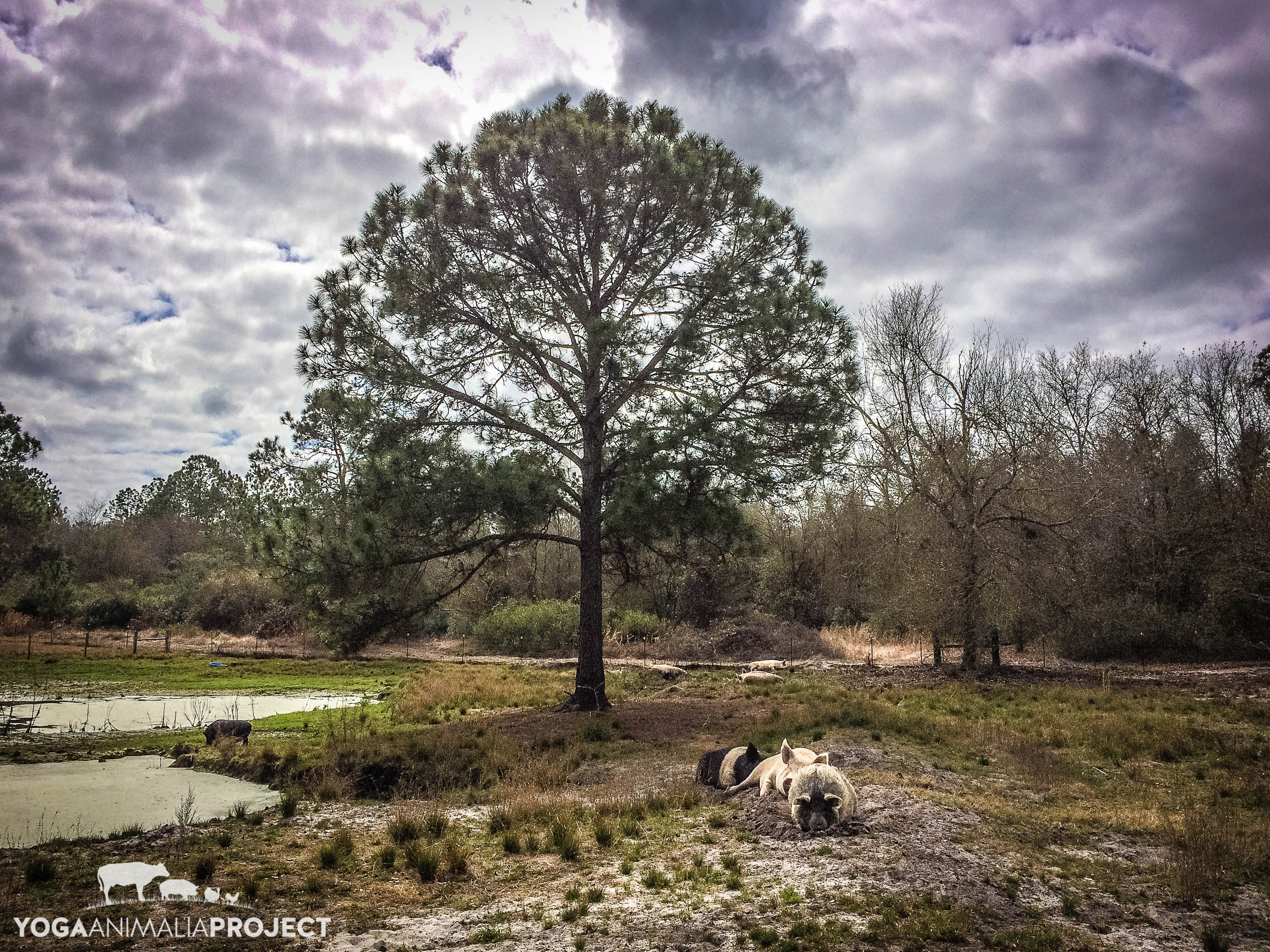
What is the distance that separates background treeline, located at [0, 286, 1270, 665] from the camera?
1190 centimetres

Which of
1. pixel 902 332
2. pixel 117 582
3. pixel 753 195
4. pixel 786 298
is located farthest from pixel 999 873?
pixel 117 582

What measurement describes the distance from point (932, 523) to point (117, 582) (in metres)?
46.7

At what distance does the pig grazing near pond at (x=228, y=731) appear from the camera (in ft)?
36.3

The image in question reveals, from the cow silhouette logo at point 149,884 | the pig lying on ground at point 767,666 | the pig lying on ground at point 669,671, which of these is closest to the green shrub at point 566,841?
the cow silhouette logo at point 149,884

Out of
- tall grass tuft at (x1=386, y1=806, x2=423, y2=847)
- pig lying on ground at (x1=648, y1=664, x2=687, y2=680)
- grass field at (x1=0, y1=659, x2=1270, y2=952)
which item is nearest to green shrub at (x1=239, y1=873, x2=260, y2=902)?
grass field at (x1=0, y1=659, x2=1270, y2=952)

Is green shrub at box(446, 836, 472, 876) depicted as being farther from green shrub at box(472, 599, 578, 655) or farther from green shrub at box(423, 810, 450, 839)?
green shrub at box(472, 599, 578, 655)

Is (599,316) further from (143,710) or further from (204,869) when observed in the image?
(143,710)

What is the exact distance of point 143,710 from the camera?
15.6m

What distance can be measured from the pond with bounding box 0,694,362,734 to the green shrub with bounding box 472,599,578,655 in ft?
35.3

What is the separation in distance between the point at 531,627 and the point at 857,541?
15733 millimetres

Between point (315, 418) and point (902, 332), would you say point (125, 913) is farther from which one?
point (902, 332)

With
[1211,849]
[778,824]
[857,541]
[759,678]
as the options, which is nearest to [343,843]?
[778,824]

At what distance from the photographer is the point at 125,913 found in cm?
457

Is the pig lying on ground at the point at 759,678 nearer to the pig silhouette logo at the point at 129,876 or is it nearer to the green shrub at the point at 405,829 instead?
the green shrub at the point at 405,829
